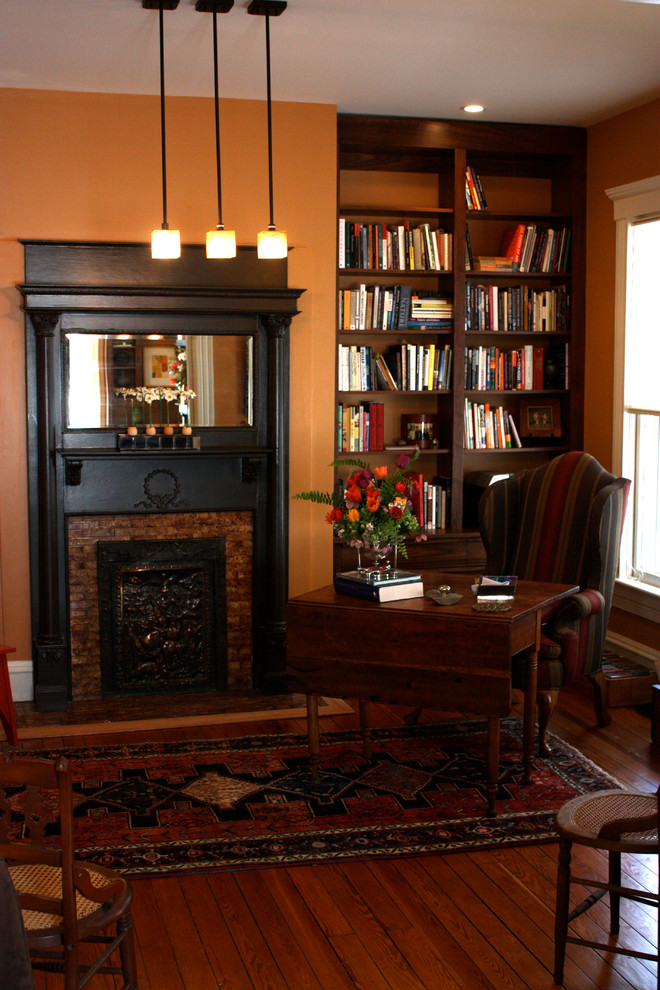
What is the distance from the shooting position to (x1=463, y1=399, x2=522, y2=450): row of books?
5238mm

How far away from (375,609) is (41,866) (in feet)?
5.01

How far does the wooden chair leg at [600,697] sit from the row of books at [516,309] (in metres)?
1.96

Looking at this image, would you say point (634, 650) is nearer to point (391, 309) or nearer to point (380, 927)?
point (391, 309)

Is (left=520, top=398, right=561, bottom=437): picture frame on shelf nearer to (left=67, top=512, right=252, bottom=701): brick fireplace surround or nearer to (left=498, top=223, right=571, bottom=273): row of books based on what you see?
(left=498, top=223, right=571, bottom=273): row of books

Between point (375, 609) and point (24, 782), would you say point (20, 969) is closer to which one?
point (24, 782)

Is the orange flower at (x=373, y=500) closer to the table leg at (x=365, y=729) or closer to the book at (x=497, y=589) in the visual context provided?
the book at (x=497, y=589)

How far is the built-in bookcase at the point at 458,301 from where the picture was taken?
5004 mm

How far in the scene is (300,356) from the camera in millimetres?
4809

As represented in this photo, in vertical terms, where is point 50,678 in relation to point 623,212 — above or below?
below

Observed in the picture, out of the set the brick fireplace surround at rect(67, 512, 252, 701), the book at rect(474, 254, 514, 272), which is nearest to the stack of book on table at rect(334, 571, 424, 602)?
the brick fireplace surround at rect(67, 512, 252, 701)

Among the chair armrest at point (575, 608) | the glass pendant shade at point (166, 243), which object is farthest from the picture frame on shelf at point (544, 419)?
the glass pendant shade at point (166, 243)

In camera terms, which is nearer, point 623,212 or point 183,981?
point 183,981

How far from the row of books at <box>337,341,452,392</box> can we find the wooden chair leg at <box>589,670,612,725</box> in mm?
1734

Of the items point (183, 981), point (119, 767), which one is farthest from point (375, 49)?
point (183, 981)
